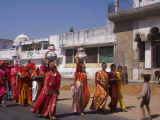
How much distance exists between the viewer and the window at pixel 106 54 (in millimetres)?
21422

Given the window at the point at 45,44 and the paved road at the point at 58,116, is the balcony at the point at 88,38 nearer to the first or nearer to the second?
the window at the point at 45,44

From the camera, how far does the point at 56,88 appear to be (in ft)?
24.5

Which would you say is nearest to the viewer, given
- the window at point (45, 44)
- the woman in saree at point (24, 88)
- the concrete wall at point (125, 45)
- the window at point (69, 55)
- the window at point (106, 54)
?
the woman in saree at point (24, 88)

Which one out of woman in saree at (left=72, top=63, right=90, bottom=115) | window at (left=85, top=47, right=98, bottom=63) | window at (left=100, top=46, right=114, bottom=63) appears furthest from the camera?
window at (left=85, top=47, right=98, bottom=63)

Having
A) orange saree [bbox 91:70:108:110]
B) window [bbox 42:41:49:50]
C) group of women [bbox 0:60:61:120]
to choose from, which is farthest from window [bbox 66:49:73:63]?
orange saree [bbox 91:70:108:110]

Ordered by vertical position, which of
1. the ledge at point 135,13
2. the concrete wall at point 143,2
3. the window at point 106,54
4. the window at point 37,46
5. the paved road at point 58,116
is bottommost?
the paved road at point 58,116

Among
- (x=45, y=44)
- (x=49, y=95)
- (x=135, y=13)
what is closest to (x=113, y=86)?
(x=49, y=95)

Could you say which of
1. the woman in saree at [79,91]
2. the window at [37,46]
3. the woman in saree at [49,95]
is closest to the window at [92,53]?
the window at [37,46]

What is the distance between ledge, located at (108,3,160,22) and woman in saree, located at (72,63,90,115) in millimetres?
10649

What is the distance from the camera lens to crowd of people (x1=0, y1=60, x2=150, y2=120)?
740cm

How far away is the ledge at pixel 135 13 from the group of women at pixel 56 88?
9826mm

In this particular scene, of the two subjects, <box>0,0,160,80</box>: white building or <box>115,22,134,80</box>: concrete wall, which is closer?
<box>0,0,160,80</box>: white building

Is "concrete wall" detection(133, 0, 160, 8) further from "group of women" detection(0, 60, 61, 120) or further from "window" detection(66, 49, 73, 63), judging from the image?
"group of women" detection(0, 60, 61, 120)

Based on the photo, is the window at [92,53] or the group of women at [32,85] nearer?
the group of women at [32,85]
